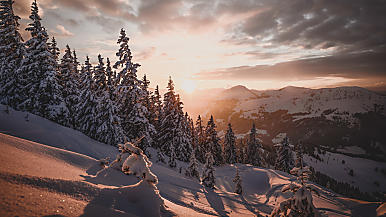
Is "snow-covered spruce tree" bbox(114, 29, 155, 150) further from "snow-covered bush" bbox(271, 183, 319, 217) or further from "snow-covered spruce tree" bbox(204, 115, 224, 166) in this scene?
"snow-covered spruce tree" bbox(204, 115, 224, 166)

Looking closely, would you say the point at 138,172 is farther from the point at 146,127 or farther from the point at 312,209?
the point at 146,127

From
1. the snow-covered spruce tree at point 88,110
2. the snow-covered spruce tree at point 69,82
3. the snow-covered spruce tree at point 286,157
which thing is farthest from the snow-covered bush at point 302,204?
the snow-covered spruce tree at point 286,157

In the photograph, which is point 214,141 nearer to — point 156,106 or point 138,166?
point 156,106

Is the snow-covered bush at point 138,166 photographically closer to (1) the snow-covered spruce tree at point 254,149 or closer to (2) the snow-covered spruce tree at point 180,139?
(2) the snow-covered spruce tree at point 180,139

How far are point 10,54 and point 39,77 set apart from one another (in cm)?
520

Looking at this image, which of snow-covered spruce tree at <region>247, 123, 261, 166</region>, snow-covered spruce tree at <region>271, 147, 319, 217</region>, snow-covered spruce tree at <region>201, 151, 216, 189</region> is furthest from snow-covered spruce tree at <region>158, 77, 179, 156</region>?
snow-covered spruce tree at <region>247, 123, 261, 166</region>

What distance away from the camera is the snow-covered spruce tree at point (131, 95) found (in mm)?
19406

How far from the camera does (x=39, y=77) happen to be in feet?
59.0

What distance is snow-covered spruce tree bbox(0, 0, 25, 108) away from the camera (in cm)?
1812

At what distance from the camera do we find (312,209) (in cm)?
577

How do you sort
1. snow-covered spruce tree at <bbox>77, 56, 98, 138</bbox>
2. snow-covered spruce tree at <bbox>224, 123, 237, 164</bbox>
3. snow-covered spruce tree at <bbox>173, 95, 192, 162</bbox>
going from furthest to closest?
1. snow-covered spruce tree at <bbox>224, 123, 237, 164</bbox>
2. snow-covered spruce tree at <bbox>173, 95, 192, 162</bbox>
3. snow-covered spruce tree at <bbox>77, 56, 98, 138</bbox>

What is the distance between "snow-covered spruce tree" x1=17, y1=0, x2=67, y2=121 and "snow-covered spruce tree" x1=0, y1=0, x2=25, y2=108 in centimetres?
133

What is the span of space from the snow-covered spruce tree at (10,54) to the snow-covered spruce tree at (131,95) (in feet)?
33.5

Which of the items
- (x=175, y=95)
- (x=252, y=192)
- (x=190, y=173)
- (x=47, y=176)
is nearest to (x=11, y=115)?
(x=47, y=176)
